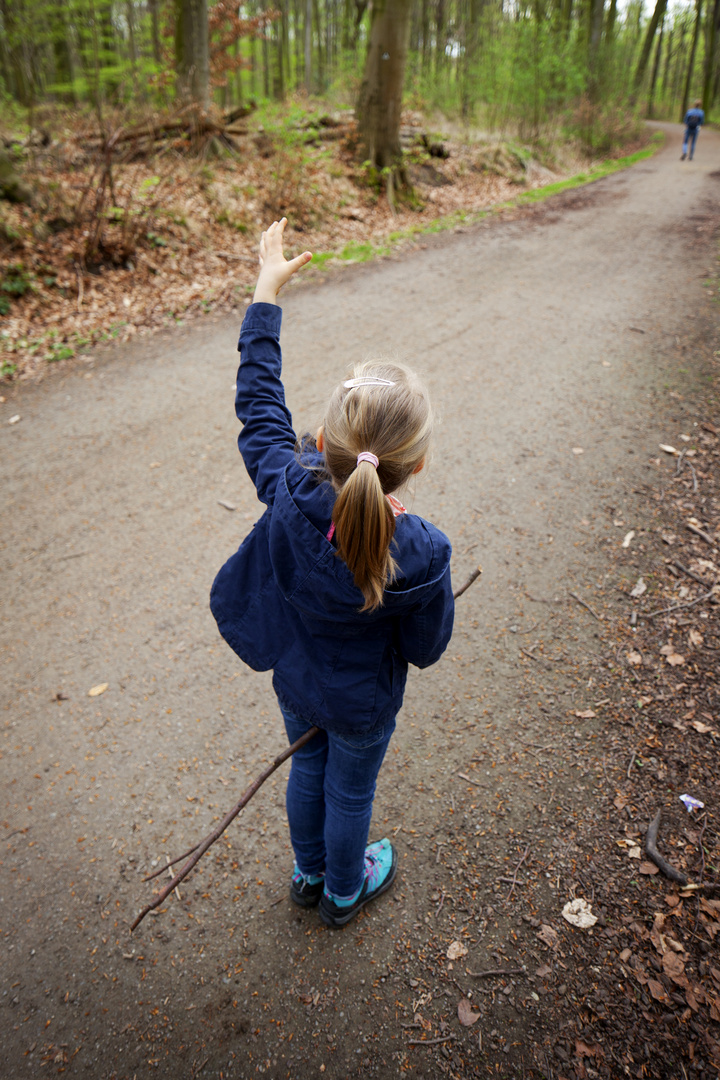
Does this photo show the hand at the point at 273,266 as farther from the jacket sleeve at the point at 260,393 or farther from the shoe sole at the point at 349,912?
the shoe sole at the point at 349,912

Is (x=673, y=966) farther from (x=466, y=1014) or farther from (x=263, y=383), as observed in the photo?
(x=263, y=383)

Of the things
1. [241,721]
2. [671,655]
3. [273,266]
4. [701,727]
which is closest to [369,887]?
[241,721]

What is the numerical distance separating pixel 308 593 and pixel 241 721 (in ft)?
5.40

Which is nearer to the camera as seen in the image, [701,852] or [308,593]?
[308,593]

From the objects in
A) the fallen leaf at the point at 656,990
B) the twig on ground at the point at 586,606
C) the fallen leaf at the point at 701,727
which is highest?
the twig on ground at the point at 586,606

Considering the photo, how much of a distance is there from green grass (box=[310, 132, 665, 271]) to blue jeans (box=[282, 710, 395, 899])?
8.21m

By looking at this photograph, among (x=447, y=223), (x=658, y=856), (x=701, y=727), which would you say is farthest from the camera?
(x=447, y=223)

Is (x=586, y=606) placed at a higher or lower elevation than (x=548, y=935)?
higher

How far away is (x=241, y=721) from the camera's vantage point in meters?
2.96

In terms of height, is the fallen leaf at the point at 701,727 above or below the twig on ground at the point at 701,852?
above

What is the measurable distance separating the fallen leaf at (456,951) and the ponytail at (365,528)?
5.24ft

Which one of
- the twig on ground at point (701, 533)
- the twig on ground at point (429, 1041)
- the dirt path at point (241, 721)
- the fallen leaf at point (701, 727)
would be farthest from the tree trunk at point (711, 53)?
the twig on ground at point (429, 1041)

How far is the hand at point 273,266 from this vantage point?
1.82 m

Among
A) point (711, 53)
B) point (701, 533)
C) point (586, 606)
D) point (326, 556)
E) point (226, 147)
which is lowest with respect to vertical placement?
point (586, 606)
